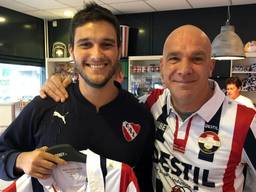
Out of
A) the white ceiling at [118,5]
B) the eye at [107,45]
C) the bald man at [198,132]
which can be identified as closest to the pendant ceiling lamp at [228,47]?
the white ceiling at [118,5]

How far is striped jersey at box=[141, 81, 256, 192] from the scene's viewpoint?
142 centimetres

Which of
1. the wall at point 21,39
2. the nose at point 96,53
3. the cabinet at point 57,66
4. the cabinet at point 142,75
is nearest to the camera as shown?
the nose at point 96,53

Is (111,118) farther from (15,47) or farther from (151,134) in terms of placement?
(15,47)

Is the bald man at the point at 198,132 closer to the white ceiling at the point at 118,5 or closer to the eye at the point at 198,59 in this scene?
the eye at the point at 198,59

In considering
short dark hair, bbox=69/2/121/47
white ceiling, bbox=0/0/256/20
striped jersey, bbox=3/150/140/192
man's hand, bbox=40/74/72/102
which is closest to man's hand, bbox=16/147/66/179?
striped jersey, bbox=3/150/140/192

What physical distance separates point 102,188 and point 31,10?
520cm

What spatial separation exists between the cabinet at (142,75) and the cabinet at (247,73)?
1.36 m

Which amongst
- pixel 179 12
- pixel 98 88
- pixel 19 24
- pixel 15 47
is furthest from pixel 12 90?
pixel 98 88

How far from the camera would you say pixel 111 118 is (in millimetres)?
1473

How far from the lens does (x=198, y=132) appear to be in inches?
59.3

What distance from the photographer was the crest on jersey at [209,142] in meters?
1.46

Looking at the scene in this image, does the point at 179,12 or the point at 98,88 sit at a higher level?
the point at 179,12

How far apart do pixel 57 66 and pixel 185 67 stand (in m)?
5.61

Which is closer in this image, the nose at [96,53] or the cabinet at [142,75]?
the nose at [96,53]
